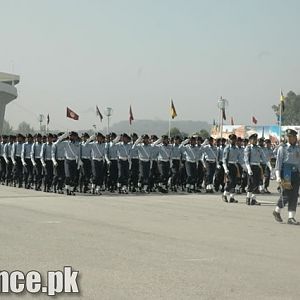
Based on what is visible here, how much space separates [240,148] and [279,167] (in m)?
5.84

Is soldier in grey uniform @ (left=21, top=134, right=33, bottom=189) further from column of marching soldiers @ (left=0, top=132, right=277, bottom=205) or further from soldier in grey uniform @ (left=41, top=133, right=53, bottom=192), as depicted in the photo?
soldier in grey uniform @ (left=41, top=133, right=53, bottom=192)

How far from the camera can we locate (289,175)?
1321cm

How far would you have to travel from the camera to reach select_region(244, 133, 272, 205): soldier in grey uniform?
17.2 m

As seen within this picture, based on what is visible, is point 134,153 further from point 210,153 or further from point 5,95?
point 5,95

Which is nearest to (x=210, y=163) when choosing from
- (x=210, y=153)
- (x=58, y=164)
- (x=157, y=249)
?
(x=210, y=153)

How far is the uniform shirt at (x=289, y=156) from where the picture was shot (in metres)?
13.3

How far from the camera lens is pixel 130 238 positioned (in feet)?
34.0

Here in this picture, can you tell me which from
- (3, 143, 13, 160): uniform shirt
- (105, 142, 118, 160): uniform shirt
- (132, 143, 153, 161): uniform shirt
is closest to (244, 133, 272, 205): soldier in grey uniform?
(132, 143, 153, 161): uniform shirt

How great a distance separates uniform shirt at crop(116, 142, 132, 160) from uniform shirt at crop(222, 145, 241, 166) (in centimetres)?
387

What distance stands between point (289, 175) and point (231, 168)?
5.04 m

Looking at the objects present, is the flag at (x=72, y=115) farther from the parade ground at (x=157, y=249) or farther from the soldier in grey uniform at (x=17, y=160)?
the parade ground at (x=157, y=249)

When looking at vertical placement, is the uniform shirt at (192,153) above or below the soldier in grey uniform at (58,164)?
above

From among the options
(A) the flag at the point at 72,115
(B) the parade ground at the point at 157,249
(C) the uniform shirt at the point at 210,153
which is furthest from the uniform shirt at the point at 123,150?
(A) the flag at the point at 72,115

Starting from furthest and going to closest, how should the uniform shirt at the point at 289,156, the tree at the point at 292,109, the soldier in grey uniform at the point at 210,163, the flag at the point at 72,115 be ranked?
the tree at the point at 292,109, the flag at the point at 72,115, the soldier in grey uniform at the point at 210,163, the uniform shirt at the point at 289,156
